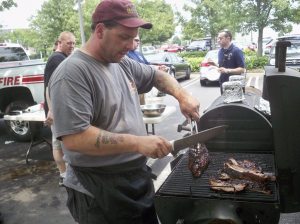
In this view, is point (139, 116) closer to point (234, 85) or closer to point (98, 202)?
point (98, 202)

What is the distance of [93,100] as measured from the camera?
1.93 metres

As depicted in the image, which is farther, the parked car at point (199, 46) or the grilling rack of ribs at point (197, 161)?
the parked car at point (199, 46)

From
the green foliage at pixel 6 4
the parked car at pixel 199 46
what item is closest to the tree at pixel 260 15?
the parked car at pixel 199 46

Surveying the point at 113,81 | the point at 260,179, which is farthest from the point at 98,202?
the point at 260,179

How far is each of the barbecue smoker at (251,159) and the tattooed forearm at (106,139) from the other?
0.67 metres

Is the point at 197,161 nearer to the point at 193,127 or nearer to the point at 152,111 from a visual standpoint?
the point at 193,127

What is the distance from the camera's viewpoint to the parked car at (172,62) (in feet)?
49.3

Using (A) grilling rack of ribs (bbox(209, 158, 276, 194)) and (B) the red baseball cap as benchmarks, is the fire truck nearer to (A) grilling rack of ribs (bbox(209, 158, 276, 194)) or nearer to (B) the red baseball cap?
(A) grilling rack of ribs (bbox(209, 158, 276, 194))

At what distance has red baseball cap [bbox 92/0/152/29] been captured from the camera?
1880 mm

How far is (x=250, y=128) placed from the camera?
10.6 ft

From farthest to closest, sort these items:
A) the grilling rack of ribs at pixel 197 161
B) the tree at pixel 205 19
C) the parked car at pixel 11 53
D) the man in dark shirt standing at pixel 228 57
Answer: the tree at pixel 205 19
the parked car at pixel 11 53
the man in dark shirt standing at pixel 228 57
the grilling rack of ribs at pixel 197 161

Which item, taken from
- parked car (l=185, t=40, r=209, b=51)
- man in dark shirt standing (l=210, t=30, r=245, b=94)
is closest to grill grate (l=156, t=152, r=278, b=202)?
man in dark shirt standing (l=210, t=30, r=245, b=94)

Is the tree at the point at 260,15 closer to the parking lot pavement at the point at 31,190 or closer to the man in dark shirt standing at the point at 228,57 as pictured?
the man in dark shirt standing at the point at 228,57

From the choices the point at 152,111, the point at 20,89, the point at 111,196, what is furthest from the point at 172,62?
the point at 111,196
